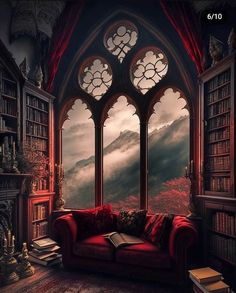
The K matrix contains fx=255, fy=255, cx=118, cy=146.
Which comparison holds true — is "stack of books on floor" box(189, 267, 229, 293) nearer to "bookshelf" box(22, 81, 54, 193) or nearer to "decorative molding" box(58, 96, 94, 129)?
"bookshelf" box(22, 81, 54, 193)

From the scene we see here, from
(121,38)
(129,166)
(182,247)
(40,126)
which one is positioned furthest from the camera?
(129,166)

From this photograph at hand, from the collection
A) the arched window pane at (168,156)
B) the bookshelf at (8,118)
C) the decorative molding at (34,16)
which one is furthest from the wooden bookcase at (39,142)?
the arched window pane at (168,156)

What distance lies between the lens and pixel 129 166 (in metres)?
6.71

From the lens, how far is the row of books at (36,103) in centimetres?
438

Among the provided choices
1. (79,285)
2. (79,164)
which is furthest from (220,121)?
(79,164)

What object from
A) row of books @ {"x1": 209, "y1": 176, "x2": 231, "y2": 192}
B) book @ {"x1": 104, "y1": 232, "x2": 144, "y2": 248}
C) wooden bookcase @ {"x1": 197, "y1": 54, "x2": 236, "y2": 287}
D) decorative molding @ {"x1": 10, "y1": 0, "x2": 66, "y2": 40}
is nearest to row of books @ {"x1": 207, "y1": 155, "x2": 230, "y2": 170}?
wooden bookcase @ {"x1": 197, "y1": 54, "x2": 236, "y2": 287}

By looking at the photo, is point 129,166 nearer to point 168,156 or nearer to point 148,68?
point 168,156

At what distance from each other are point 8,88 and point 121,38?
89.0 inches

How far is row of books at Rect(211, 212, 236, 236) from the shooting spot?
3.24 meters

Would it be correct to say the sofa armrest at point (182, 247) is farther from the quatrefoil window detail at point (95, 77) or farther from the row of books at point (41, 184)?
the quatrefoil window detail at point (95, 77)

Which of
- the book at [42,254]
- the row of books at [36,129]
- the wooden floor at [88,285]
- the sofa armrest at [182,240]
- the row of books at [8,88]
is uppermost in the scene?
the row of books at [8,88]

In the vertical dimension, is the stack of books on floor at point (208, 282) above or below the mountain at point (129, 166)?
below

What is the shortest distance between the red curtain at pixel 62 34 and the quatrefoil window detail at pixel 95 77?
0.50 metres

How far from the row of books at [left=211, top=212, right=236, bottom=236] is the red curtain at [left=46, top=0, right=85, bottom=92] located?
143 inches
